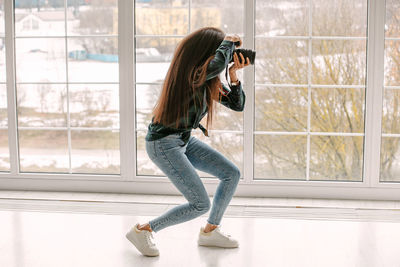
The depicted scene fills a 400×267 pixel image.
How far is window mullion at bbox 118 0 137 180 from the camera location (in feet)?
14.8

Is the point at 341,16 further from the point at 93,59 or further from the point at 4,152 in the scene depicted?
the point at 4,152

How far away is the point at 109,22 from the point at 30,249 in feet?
6.65

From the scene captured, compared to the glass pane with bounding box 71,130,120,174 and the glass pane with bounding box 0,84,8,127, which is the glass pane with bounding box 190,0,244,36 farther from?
the glass pane with bounding box 0,84,8,127

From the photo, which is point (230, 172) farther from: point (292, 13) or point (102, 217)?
point (292, 13)

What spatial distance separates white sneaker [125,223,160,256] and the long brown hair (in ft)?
2.26

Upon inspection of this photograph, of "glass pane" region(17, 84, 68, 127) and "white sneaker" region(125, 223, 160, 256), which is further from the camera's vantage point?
"glass pane" region(17, 84, 68, 127)

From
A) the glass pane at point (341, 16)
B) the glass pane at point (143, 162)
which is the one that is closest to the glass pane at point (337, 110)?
the glass pane at point (341, 16)

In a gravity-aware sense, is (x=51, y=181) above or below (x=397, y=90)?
below

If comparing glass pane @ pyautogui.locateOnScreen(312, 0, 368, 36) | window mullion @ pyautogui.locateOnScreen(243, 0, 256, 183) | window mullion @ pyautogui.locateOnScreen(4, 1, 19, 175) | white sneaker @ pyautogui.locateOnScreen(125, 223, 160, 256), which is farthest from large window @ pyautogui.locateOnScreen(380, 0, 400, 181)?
window mullion @ pyautogui.locateOnScreen(4, 1, 19, 175)

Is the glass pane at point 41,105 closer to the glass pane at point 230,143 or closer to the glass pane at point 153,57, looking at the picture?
the glass pane at point 153,57

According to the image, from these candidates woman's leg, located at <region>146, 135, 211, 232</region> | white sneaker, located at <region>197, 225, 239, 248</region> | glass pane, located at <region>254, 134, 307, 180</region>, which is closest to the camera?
woman's leg, located at <region>146, 135, 211, 232</region>

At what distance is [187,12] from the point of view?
14.6ft

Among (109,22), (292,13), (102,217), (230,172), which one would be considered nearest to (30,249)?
(102,217)

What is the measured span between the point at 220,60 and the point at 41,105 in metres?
2.36
